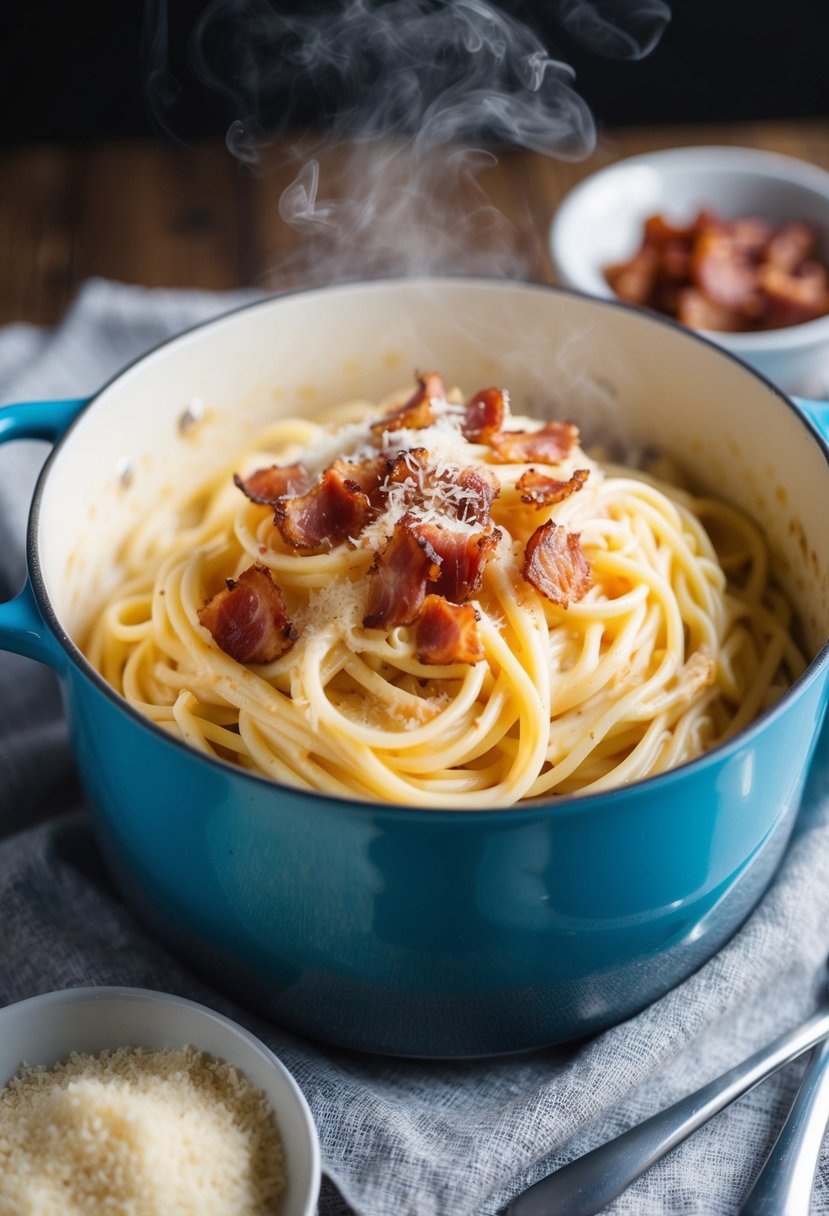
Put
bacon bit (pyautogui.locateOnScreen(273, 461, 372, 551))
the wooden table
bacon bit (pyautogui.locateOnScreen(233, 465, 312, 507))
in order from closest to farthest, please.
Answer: bacon bit (pyautogui.locateOnScreen(273, 461, 372, 551)), bacon bit (pyautogui.locateOnScreen(233, 465, 312, 507)), the wooden table

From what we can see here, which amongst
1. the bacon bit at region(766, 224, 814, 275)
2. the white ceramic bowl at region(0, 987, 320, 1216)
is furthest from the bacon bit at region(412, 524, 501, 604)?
the bacon bit at region(766, 224, 814, 275)

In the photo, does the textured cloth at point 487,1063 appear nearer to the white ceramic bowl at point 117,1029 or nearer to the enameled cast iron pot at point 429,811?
the enameled cast iron pot at point 429,811

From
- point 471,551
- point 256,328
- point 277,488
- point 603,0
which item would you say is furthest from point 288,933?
point 603,0

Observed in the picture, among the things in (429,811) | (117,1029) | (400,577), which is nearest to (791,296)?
(400,577)

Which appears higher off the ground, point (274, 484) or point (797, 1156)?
point (274, 484)

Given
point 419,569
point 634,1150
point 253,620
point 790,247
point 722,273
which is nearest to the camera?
point 634,1150

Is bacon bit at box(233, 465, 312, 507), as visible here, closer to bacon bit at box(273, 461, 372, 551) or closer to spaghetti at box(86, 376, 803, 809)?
spaghetti at box(86, 376, 803, 809)

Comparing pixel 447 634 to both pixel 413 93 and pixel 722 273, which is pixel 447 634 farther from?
pixel 722 273
